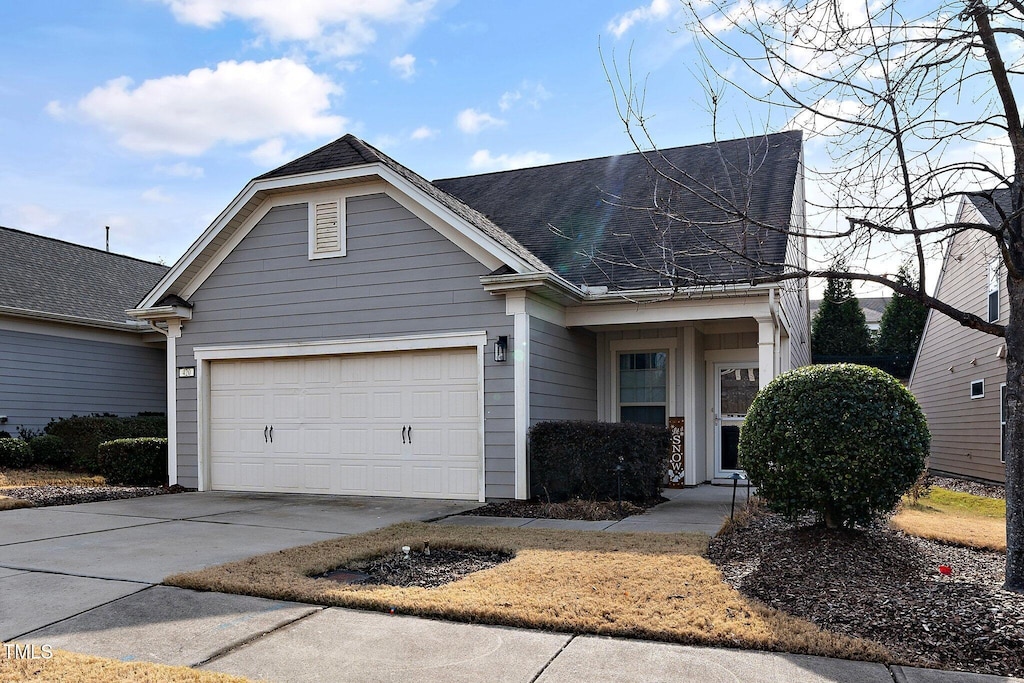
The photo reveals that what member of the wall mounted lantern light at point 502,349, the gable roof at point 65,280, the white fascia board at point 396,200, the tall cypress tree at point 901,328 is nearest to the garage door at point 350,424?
the wall mounted lantern light at point 502,349

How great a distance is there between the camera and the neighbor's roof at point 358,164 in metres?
11.2

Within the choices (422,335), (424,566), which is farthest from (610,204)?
(424,566)

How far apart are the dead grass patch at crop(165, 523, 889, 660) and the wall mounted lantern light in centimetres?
357

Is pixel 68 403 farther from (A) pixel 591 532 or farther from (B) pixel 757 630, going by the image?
(B) pixel 757 630

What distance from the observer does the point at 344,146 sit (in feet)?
39.5

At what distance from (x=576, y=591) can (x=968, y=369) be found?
14.7 m

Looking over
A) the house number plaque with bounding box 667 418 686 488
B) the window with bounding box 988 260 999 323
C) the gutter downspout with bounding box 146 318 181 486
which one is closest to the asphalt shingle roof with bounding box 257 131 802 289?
the house number plaque with bounding box 667 418 686 488

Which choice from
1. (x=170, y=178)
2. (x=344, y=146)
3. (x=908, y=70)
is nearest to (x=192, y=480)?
(x=344, y=146)

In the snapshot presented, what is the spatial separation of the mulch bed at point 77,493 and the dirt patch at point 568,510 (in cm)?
523

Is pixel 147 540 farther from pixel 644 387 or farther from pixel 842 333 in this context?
pixel 842 333

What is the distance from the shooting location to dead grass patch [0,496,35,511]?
389 inches

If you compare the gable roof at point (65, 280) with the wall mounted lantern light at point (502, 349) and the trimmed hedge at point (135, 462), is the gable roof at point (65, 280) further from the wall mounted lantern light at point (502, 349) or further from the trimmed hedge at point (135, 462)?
the wall mounted lantern light at point (502, 349)

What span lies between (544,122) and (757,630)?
19.9 ft

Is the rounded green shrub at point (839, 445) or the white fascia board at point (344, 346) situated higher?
the white fascia board at point (344, 346)
